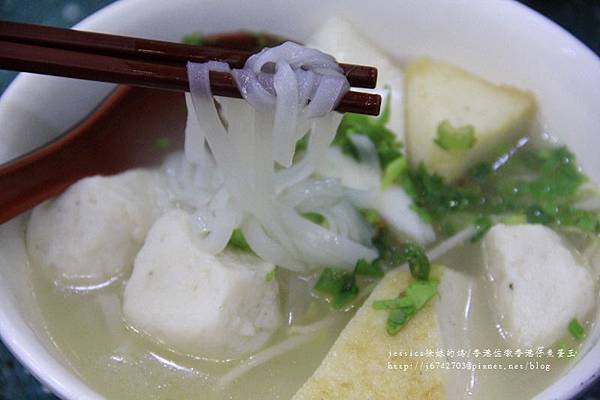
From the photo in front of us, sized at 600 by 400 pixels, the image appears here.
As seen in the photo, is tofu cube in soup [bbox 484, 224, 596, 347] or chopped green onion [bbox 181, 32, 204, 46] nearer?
tofu cube in soup [bbox 484, 224, 596, 347]

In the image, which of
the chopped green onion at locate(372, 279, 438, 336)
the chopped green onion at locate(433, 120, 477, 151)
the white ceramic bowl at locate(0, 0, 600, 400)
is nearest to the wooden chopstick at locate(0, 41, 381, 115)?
the white ceramic bowl at locate(0, 0, 600, 400)

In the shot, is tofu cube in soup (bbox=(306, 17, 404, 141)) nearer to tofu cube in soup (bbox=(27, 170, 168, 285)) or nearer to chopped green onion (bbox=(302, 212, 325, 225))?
chopped green onion (bbox=(302, 212, 325, 225))

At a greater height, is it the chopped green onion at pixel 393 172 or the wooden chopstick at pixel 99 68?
the wooden chopstick at pixel 99 68

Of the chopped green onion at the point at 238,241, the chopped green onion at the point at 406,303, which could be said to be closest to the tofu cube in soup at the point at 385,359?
the chopped green onion at the point at 406,303

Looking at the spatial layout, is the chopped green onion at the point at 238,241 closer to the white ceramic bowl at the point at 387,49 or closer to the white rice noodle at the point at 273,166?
the white rice noodle at the point at 273,166

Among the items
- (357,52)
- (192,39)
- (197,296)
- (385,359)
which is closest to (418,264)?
(385,359)

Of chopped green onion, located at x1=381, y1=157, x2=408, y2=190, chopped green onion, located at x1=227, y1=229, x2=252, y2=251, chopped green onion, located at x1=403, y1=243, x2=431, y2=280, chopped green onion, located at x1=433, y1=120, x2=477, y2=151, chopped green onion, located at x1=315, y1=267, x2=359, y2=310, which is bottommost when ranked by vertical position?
chopped green onion, located at x1=315, y1=267, x2=359, y2=310

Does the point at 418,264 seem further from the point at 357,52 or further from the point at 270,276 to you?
the point at 357,52
